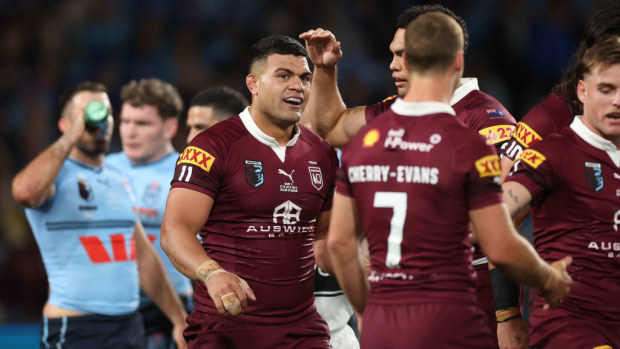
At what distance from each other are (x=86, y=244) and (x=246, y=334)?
7.00 feet

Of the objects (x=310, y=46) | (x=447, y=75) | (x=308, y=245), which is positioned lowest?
(x=308, y=245)

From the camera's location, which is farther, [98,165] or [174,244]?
[98,165]

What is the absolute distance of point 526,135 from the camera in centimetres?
498

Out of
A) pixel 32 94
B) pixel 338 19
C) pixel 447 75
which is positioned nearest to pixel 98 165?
pixel 447 75

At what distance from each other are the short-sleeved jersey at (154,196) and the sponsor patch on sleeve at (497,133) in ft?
10.9

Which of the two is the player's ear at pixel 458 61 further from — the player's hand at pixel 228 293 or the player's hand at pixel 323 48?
the player's hand at pixel 323 48

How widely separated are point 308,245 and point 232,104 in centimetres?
254

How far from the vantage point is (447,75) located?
370cm

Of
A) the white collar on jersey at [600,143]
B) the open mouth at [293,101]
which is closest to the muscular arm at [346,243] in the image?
the open mouth at [293,101]

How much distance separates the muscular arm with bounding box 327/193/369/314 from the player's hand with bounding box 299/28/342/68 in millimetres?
1665

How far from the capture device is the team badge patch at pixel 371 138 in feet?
12.0

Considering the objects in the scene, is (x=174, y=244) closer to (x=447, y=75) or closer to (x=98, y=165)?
(x=447, y=75)

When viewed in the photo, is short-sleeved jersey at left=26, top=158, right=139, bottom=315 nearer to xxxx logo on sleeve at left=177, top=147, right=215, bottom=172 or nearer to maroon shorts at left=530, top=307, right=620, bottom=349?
xxxx logo on sleeve at left=177, top=147, right=215, bottom=172

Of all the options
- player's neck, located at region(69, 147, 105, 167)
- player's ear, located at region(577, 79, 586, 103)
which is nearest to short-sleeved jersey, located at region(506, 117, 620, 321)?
player's ear, located at region(577, 79, 586, 103)
